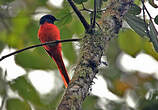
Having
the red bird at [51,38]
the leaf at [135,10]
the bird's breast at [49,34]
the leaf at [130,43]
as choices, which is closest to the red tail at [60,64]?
the red bird at [51,38]

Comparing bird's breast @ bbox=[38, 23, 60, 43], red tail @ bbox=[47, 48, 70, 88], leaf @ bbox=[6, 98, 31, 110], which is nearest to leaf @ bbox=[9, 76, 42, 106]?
leaf @ bbox=[6, 98, 31, 110]

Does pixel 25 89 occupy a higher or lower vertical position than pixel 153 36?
lower

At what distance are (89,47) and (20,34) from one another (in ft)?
4.56

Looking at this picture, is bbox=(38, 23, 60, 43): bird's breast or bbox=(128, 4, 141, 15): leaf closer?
bbox=(128, 4, 141, 15): leaf

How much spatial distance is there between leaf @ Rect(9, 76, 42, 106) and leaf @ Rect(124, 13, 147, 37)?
2.07ft

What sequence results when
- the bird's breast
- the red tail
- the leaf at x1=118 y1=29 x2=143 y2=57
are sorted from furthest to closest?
the bird's breast
the red tail
the leaf at x1=118 y1=29 x2=143 y2=57

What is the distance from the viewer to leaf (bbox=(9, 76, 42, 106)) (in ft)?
5.16

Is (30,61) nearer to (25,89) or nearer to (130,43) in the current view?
(25,89)

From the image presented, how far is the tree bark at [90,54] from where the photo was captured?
44.4 inches

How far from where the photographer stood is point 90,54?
136cm

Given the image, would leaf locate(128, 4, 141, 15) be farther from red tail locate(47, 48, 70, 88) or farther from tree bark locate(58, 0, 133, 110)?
red tail locate(47, 48, 70, 88)

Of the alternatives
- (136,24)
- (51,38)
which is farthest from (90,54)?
(51,38)

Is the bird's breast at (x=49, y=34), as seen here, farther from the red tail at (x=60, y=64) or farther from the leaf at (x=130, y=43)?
the leaf at (x=130, y=43)

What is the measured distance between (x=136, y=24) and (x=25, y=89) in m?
0.68
